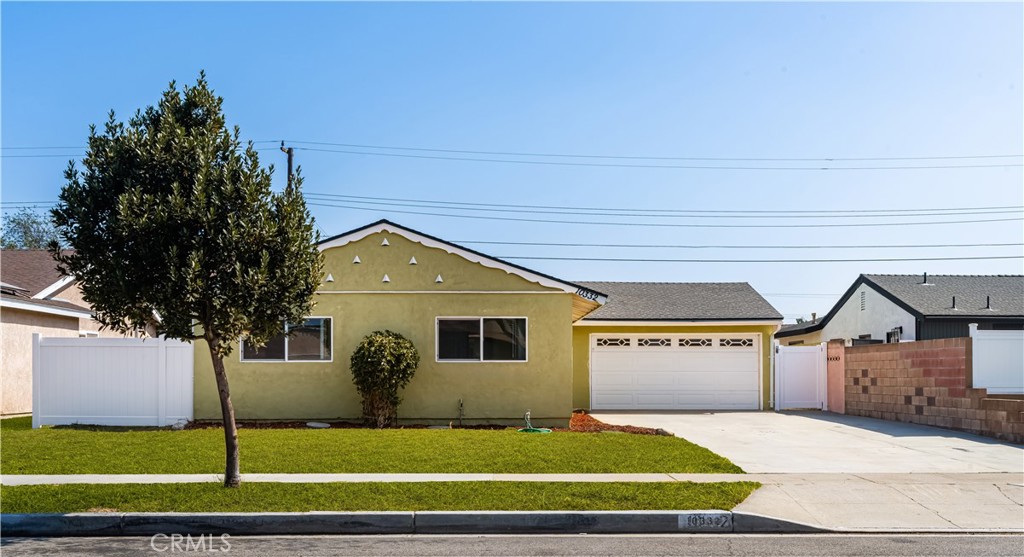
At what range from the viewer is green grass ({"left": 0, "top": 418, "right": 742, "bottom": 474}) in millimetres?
11727

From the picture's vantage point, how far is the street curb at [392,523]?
8.70m

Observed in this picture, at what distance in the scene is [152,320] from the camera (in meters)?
10.2

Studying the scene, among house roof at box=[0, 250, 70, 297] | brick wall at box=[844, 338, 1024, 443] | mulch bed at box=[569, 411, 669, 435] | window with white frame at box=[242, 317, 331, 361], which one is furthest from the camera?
house roof at box=[0, 250, 70, 297]

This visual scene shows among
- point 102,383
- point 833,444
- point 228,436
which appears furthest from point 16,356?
point 833,444

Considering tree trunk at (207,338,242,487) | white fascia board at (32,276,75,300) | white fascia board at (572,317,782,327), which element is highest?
white fascia board at (32,276,75,300)

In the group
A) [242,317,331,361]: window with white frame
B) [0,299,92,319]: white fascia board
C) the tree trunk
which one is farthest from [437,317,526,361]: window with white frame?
[0,299,92,319]: white fascia board

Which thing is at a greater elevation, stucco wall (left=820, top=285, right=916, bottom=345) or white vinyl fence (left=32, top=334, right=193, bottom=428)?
stucco wall (left=820, top=285, right=916, bottom=345)

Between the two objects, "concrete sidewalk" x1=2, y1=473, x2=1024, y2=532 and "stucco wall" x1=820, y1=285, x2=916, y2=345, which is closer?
"concrete sidewalk" x1=2, y1=473, x2=1024, y2=532

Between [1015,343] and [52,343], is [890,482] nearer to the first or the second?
[1015,343]

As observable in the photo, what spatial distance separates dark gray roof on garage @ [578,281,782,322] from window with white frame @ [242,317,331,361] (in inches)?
299

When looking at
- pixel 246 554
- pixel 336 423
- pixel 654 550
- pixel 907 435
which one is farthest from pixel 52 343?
pixel 907 435

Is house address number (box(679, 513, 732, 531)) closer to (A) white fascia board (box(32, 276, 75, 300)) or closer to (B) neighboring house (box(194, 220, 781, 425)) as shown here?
(B) neighboring house (box(194, 220, 781, 425))

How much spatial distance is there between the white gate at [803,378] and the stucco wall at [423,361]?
8.57 metres

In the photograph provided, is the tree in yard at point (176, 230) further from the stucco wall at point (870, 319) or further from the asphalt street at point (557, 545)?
the stucco wall at point (870, 319)
